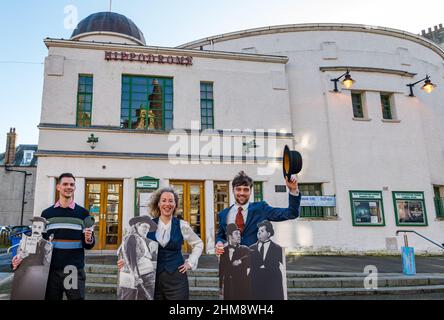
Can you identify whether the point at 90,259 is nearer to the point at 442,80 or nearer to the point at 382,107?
the point at 382,107

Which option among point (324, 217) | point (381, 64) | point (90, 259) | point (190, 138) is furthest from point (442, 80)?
point (90, 259)

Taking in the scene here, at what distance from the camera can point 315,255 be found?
13.0 m

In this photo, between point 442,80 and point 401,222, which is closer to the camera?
point 401,222

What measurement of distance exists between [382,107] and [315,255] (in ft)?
24.6

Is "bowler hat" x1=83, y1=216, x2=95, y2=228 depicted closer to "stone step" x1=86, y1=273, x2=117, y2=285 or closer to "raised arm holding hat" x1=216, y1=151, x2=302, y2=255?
"raised arm holding hat" x1=216, y1=151, x2=302, y2=255

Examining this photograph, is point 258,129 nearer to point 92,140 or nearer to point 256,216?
point 92,140

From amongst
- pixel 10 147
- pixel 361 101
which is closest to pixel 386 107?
pixel 361 101

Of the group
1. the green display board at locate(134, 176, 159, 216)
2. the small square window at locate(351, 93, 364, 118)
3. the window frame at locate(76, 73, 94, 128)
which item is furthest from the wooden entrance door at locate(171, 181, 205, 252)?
the small square window at locate(351, 93, 364, 118)

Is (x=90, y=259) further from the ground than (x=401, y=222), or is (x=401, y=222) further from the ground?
(x=401, y=222)

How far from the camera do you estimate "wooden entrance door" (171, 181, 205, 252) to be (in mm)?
12609

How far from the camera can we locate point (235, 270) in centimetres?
400

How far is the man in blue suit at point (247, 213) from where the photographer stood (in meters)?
4.14

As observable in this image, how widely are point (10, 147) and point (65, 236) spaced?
32.0m
